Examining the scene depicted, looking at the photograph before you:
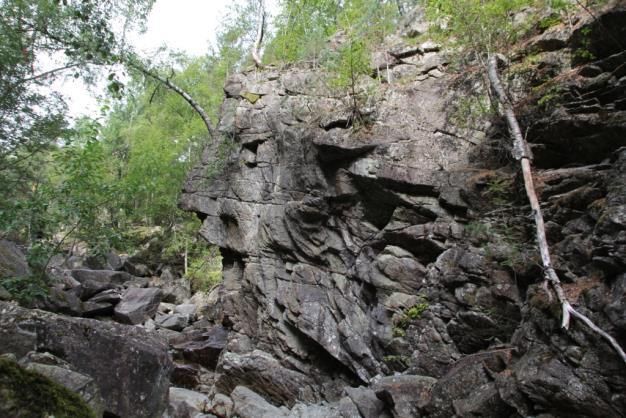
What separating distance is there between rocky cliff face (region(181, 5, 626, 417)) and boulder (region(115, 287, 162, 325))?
325 centimetres

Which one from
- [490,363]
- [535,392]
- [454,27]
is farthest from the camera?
[454,27]

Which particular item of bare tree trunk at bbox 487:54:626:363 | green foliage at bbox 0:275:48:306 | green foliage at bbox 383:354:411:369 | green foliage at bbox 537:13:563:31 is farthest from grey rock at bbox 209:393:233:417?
green foliage at bbox 537:13:563:31

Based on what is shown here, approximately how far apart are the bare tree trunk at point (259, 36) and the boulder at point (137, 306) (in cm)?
1266

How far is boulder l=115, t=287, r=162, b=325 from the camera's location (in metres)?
17.8

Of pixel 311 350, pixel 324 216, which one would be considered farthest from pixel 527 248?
pixel 311 350

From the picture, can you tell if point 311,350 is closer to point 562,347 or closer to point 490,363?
point 490,363

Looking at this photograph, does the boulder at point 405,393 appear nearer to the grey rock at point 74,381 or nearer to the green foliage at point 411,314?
the green foliage at point 411,314

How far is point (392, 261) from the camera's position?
11.3 metres

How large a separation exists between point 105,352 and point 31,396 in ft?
12.0

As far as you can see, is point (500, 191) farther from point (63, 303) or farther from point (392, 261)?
point (63, 303)

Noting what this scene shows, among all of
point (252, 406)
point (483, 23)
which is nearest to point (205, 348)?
point (252, 406)

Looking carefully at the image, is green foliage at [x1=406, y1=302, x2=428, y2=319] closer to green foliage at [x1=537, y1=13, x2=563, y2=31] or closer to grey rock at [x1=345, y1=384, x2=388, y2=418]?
grey rock at [x1=345, y1=384, x2=388, y2=418]

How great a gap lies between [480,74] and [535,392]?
9.44m

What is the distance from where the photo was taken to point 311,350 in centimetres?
1316
